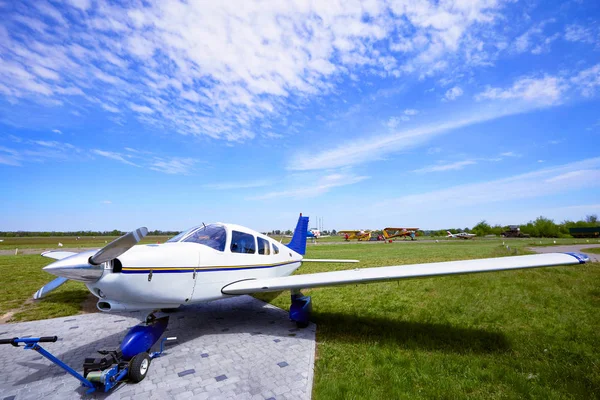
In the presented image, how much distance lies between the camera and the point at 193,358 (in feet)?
16.3

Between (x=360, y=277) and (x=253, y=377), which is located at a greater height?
(x=360, y=277)

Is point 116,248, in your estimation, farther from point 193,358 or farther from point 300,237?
point 300,237

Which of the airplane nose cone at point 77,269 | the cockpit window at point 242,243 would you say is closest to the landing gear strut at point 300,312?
the cockpit window at point 242,243

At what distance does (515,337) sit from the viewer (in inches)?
228

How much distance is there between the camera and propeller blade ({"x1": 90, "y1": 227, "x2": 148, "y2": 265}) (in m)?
3.93

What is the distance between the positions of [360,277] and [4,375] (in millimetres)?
6033

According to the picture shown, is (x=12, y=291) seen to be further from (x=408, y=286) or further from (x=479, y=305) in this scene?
(x=479, y=305)

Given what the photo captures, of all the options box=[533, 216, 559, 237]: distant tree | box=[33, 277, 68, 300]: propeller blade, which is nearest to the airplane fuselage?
box=[33, 277, 68, 300]: propeller blade

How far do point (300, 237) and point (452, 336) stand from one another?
20.6ft

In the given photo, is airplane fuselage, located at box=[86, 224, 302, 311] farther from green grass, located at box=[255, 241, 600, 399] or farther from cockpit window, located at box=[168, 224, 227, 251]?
green grass, located at box=[255, 241, 600, 399]

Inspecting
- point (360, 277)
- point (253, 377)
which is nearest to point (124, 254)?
point (253, 377)

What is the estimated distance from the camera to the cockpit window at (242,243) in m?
6.52

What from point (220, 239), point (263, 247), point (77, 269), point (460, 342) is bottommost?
point (460, 342)

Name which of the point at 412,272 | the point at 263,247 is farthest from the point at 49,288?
the point at 412,272
